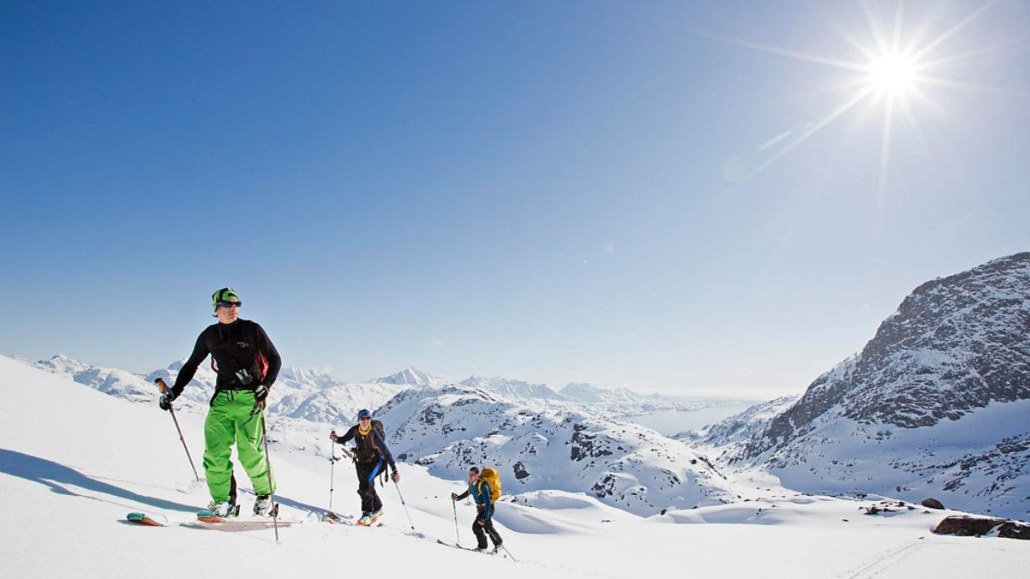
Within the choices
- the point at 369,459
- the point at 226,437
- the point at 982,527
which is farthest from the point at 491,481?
the point at 982,527

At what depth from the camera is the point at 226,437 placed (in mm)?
5570

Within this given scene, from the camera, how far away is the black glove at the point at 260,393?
18.4ft

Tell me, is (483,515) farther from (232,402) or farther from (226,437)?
(232,402)

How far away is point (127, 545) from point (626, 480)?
159829 mm

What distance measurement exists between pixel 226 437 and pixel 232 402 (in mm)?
452

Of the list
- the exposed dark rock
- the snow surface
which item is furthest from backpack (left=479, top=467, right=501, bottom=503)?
the exposed dark rock

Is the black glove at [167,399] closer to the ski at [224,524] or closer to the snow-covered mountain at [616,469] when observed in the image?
the ski at [224,524]

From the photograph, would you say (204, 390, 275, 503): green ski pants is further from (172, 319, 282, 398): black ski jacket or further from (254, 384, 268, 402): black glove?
(172, 319, 282, 398): black ski jacket

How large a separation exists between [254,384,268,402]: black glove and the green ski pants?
2.1 inches

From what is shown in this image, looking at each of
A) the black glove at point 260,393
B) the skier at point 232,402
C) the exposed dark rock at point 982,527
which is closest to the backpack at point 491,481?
the skier at point 232,402

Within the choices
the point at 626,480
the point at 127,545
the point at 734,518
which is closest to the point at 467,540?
the point at 127,545

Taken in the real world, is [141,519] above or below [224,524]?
above

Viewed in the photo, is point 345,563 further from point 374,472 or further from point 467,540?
point 467,540

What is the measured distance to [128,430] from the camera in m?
8.77
